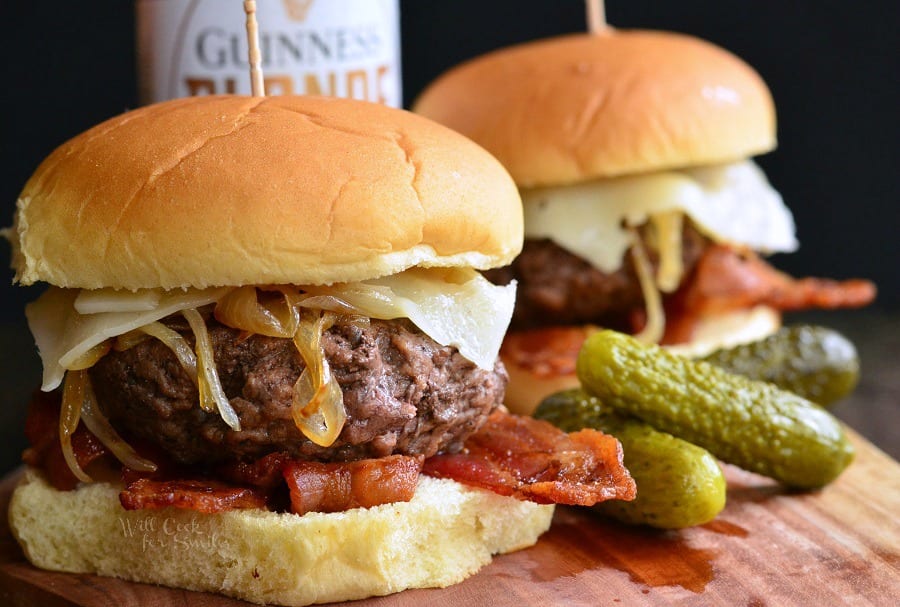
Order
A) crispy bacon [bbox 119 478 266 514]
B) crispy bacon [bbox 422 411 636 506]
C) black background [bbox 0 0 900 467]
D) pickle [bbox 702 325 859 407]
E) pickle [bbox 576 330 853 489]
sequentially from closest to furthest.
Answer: crispy bacon [bbox 119 478 266 514]
crispy bacon [bbox 422 411 636 506]
pickle [bbox 576 330 853 489]
pickle [bbox 702 325 859 407]
black background [bbox 0 0 900 467]

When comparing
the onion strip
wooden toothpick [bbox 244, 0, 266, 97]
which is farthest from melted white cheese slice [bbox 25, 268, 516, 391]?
the onion strip

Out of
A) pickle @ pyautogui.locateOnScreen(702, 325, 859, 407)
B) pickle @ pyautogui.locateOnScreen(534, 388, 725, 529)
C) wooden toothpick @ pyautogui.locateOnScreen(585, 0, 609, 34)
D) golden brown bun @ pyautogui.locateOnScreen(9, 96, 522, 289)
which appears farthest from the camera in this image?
wooden toothpick @ pyautogui.locateOnScreen(585, 0, 609, 34)

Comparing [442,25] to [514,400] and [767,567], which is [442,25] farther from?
[767,567]

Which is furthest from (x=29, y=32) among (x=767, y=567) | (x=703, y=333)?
(x=767, y=567)

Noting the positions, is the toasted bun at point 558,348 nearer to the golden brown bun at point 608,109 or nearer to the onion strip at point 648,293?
the onion strip at point 648,293

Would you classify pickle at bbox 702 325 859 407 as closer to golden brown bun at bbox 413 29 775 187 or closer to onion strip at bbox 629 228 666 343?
onion strip at bbox 629 228 666 343

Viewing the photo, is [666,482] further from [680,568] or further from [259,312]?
[259,312]

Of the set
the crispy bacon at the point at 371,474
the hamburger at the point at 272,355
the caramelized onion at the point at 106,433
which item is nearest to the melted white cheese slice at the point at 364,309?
the hamburger at the point at 272,355
